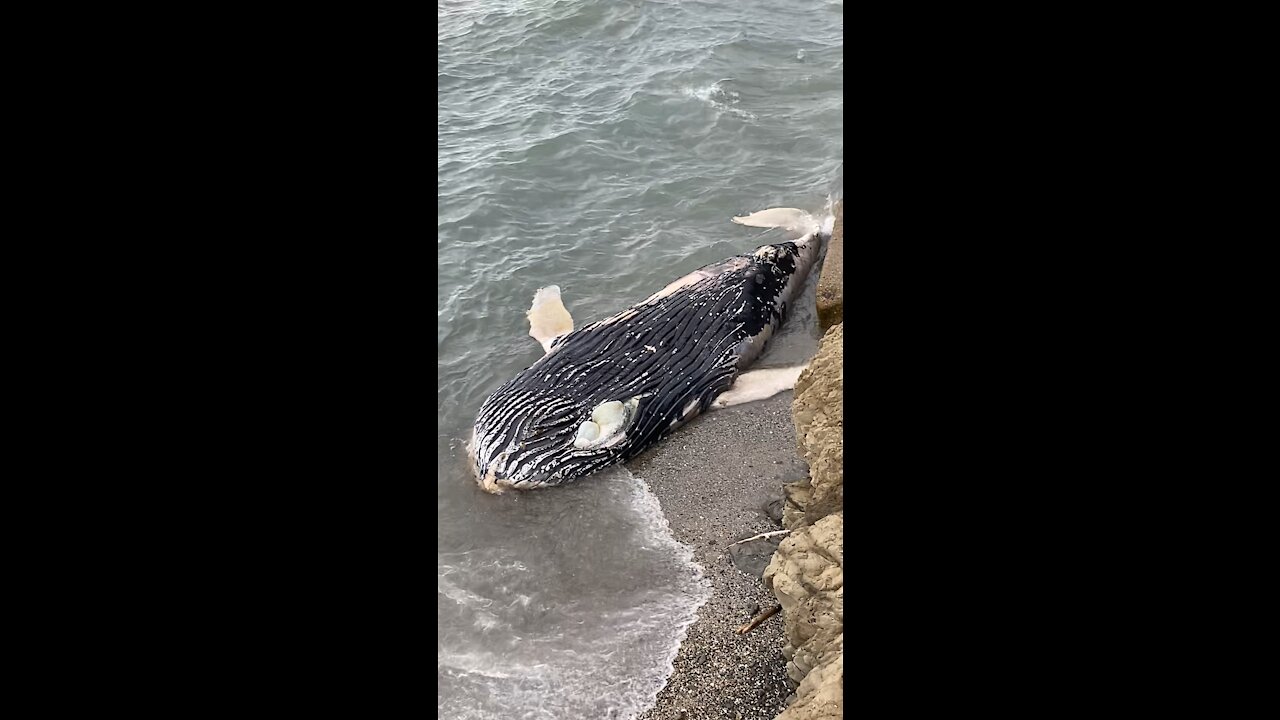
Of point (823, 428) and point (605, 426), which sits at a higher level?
point (823, 428)

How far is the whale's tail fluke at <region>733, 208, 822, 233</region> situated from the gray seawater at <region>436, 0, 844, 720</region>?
18 cm

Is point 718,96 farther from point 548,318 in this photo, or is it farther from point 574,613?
point 574,613

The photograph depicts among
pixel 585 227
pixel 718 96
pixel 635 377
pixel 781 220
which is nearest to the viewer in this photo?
pixel 635 377

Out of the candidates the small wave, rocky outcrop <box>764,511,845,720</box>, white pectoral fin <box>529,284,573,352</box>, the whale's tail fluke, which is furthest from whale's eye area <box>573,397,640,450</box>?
the small wave

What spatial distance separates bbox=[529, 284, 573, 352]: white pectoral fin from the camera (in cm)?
842

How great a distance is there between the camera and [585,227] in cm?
1060

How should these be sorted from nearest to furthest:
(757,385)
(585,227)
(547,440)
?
(547,440)
(757,385)
(585,227)

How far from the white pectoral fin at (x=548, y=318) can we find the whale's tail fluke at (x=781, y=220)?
236cm

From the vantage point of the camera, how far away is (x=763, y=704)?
4.47 meters

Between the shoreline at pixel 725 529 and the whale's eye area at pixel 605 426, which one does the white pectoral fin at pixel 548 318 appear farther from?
the shoreline at pixel 725 529

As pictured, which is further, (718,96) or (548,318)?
(718,96)

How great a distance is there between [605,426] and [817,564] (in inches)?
125

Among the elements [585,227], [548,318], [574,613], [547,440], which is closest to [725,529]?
[574,613]
